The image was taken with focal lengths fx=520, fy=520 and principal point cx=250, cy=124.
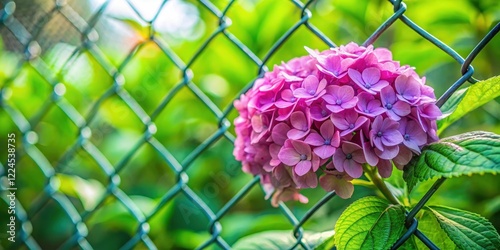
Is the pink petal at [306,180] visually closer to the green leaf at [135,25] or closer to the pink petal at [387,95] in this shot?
the pink petal at [387,95]

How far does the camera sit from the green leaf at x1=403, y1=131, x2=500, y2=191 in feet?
1.60

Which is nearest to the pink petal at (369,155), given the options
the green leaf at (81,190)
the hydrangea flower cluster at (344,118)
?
the hydrangea flower cluster at (344,118)

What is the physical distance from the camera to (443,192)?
3.32 feet

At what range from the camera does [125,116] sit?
1425 mm

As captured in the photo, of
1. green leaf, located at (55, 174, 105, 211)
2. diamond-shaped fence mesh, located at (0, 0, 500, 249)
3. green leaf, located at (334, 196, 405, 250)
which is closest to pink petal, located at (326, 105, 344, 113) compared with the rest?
green leaf, located at (334, 196, 405, 250)

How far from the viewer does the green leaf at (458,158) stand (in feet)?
1.60

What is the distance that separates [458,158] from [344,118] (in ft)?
0.39

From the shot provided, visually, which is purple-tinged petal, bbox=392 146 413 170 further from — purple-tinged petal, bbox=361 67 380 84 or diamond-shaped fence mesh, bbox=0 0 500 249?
diamond-shaped fence mesh, bbox=0 0 500 249

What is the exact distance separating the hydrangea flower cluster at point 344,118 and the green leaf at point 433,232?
0.09 meters

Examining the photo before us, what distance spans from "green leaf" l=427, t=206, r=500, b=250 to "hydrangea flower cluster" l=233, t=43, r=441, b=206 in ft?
0.29

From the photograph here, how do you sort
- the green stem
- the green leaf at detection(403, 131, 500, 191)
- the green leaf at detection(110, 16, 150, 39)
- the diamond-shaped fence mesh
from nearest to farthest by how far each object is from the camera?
the green leaf at detection(403, 131, 500, 191) < the green stem < the diamond-shaped fence mesh < the green leaf at detection(110, 16, 150, 39)

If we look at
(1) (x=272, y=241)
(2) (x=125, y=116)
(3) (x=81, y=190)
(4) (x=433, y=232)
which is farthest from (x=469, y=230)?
(2) (x=125, y=116)

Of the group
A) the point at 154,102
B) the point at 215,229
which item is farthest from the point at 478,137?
the point at 154,102

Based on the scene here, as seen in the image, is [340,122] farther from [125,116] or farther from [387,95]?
[125,116]
